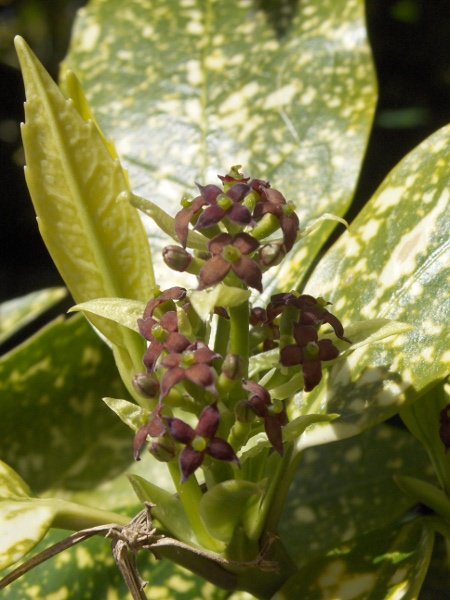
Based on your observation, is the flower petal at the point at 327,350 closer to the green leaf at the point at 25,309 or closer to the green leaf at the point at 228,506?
the green leaf at the point at 228,506

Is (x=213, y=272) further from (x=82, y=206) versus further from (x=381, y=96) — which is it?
(x=381, y=96)

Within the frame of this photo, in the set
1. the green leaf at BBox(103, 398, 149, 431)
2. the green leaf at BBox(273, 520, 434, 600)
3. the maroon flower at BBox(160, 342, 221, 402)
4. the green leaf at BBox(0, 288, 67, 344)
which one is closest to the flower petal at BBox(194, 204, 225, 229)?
the maroon flower at BBox(160, 342, 221, 402)

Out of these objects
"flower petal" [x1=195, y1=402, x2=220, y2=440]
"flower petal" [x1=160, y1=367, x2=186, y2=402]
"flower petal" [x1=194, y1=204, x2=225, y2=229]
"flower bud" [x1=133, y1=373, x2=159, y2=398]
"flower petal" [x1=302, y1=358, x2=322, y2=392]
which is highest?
"flower petal" [x1=194, y1=204, x2=225, y2=229]

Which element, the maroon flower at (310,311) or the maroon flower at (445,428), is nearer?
the maroon flower at (310,311)

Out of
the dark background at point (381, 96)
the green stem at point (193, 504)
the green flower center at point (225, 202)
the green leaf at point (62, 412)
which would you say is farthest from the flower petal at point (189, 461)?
the dark background at point (381, 96)

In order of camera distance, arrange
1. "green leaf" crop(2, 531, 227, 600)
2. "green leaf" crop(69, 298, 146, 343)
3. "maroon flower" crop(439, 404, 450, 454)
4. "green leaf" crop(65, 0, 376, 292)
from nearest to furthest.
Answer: "green leaf" crop(69, 298, 146, 343), "maroon flower" crop(439, 404, 450, 454), "green leaf" crop(2, 531, 227, 600), "green leaf" crop(65, 0, 376, 292)

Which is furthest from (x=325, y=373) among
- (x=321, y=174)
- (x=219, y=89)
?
(x=219, y=89)

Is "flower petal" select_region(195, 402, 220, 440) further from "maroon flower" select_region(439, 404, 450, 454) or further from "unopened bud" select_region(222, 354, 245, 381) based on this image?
"maroon flower" select_region(439, 404, 450, 454)

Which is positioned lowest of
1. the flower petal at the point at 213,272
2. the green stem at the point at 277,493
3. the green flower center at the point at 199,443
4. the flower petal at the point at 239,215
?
the green stem at the point at 277,493
